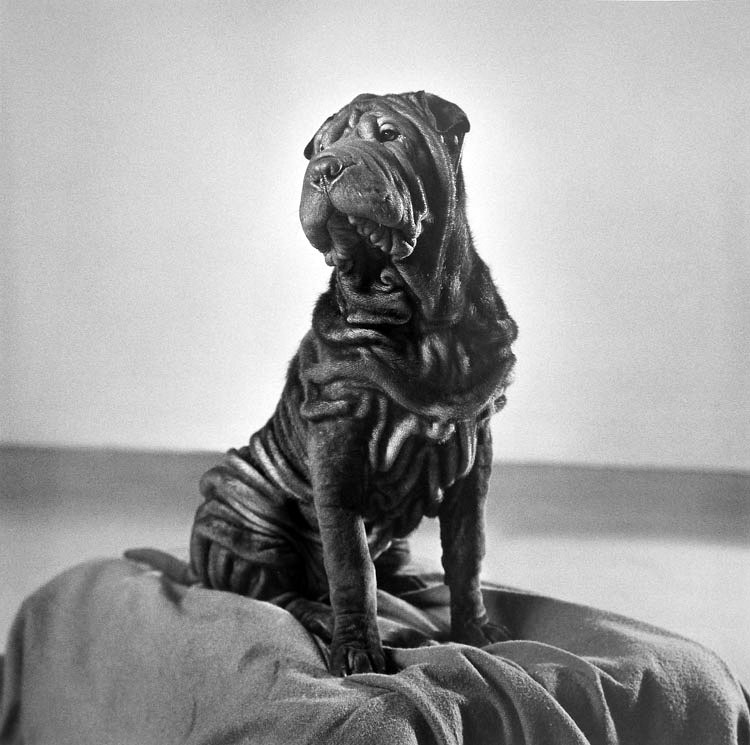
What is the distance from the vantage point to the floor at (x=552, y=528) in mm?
1329

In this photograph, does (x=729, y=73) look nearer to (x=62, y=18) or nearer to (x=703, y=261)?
(x=703, y=261)

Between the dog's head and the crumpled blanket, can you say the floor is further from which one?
the dog's head

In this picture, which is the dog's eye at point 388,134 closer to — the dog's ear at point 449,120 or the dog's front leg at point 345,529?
the dog's ear at point 449,120

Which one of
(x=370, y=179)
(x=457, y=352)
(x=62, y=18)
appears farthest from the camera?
(x=62, y=18)

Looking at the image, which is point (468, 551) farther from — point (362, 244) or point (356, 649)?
point (362, 244)

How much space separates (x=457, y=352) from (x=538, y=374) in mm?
194

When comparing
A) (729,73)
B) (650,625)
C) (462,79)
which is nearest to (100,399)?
(462,79)

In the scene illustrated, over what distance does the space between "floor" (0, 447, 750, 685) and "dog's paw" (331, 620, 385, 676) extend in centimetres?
22

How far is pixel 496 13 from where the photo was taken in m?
1.25

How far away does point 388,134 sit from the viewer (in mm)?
1096

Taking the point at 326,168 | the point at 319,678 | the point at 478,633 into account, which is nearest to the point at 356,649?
the point at 319,678

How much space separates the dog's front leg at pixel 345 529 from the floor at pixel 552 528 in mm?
199

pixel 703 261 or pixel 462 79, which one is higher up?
pixel 462 79

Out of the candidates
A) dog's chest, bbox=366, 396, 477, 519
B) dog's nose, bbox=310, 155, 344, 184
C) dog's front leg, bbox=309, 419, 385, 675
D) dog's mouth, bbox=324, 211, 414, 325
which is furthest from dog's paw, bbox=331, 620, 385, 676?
dog's nose, bbox=310, 155, 344, 184
